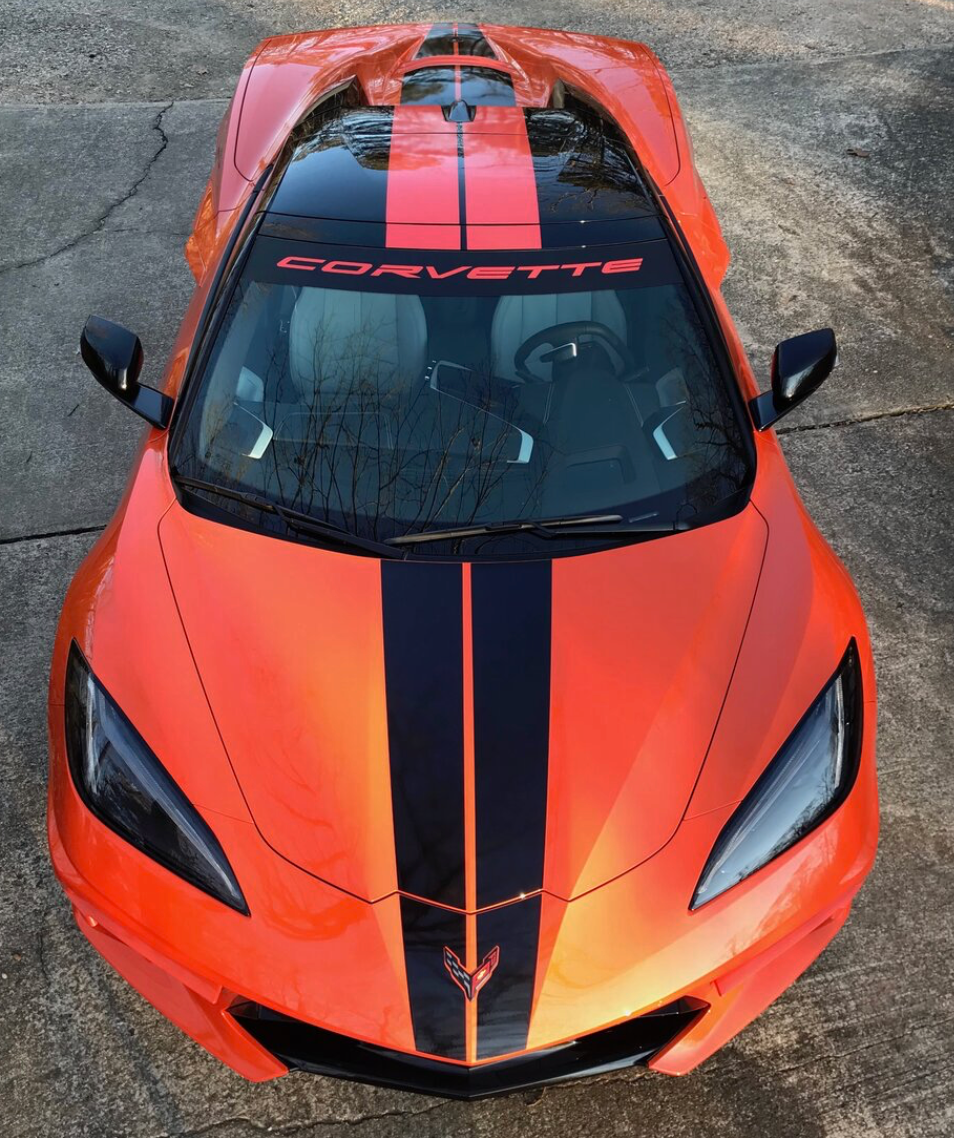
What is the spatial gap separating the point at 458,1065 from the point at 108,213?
4685 millimetres

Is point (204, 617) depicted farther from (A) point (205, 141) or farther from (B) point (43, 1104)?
(A) point (205, 141)

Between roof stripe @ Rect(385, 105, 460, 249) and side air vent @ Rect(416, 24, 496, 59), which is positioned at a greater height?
side air vent @ Rect(416, 24, 496, 59)

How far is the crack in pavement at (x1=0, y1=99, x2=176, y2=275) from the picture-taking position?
488cm

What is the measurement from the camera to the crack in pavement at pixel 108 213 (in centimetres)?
488

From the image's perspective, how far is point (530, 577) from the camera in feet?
7.54

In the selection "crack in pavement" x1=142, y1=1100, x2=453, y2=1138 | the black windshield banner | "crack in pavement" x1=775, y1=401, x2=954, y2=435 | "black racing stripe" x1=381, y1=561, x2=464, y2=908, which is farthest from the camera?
"crack in pavement" x1=775, y1=401, x2=954, y2=435

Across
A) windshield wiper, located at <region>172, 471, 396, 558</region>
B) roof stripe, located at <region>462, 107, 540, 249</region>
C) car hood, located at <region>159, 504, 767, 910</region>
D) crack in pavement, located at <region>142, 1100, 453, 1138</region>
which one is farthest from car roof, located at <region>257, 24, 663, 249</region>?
crack in pavement, located at <region>142, 1100, 453, 1138</region>

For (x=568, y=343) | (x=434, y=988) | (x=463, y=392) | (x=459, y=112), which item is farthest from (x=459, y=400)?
(x=434, y=988)

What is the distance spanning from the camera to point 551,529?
2367 mm

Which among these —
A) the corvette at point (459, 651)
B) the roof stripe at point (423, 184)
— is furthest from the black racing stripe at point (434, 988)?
the roof stripe at point (423, 184)

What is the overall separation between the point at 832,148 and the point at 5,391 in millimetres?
4610

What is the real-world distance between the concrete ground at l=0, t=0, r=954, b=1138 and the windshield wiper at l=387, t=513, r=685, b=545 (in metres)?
1.22

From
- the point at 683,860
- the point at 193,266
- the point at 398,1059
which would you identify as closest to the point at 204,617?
the point at 398,1059

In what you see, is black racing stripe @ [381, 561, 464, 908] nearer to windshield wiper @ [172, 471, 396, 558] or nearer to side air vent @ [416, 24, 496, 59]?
windshield wiper @ [172, 471, 396, 558]
